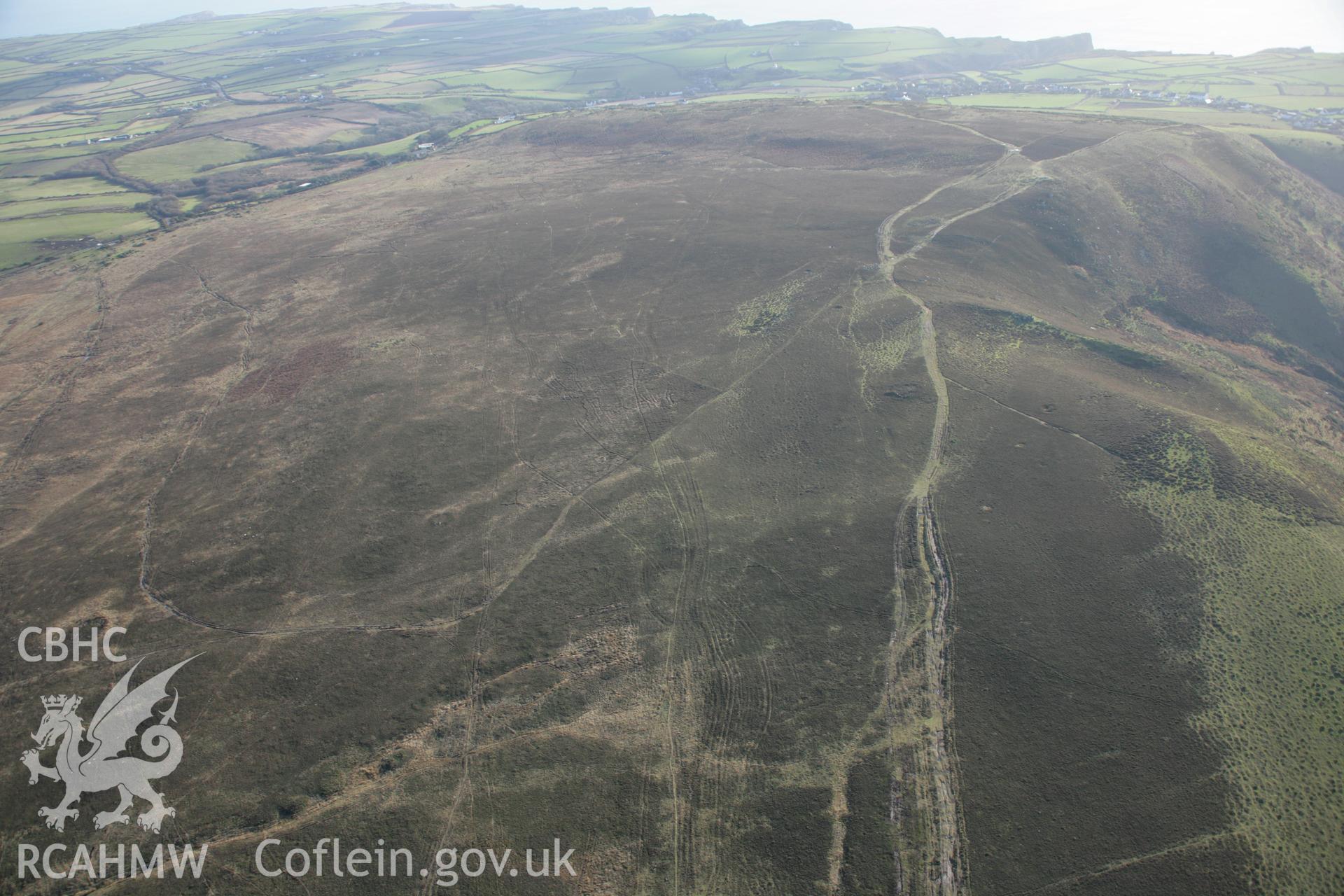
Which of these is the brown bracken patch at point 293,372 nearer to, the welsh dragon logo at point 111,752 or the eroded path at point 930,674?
the welsh dragon logo at point 111,752

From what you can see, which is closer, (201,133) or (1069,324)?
(1069,324)

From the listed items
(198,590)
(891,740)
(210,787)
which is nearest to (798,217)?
(891,740)

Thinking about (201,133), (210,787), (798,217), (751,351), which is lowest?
(210,787)

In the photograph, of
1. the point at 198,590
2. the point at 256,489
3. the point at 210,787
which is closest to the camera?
the point at 210,787

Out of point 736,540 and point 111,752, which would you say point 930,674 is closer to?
point 736,540

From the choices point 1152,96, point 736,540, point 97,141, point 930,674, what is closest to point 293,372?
point 736,540

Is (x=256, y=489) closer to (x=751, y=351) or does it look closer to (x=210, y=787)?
(x=210, y=787)

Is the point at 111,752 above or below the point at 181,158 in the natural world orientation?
below

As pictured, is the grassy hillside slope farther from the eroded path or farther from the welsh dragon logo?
the welsh dragon logo
